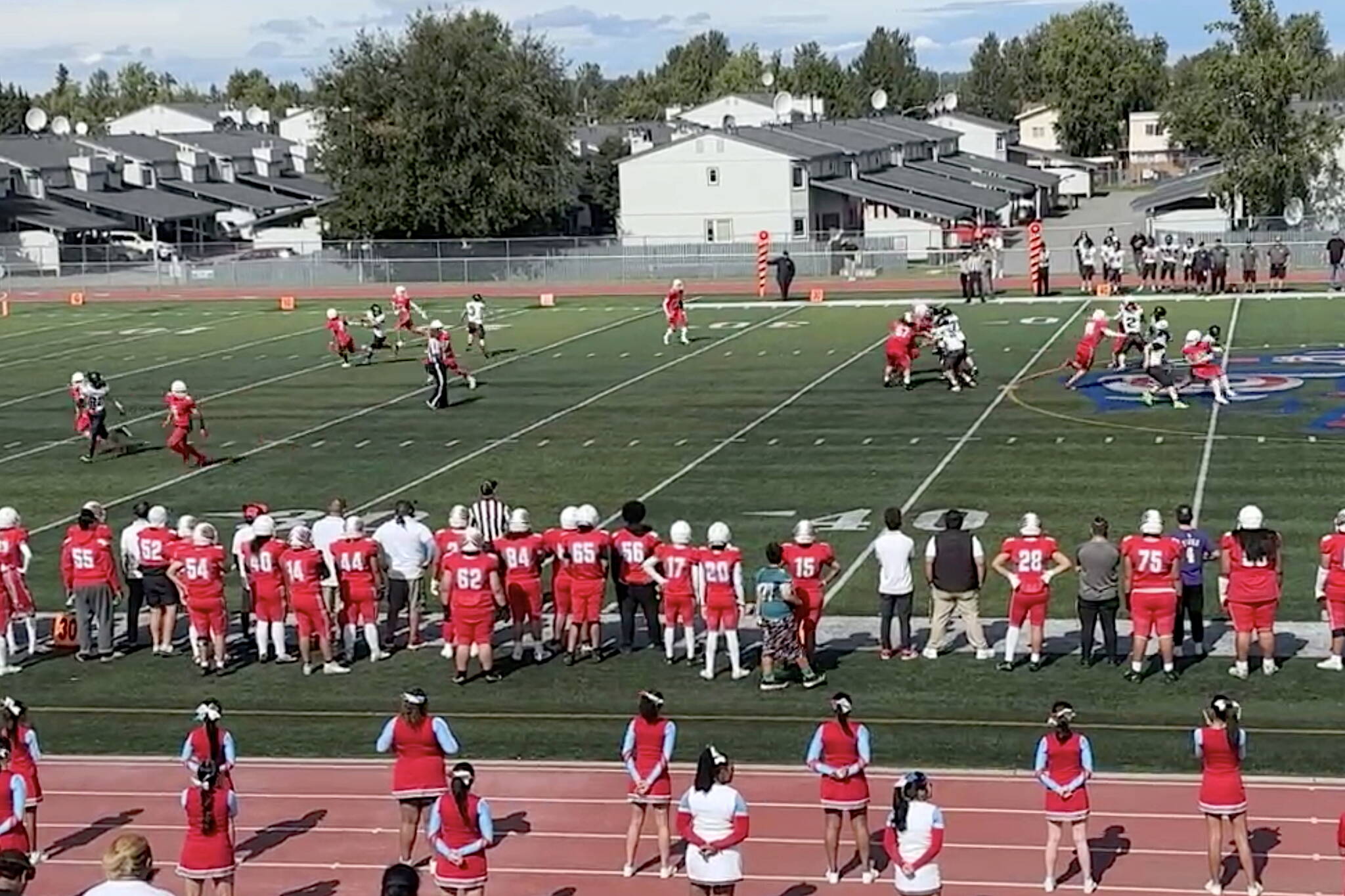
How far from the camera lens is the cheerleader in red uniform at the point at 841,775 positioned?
12000mm

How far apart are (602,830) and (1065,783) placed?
3.31 meters

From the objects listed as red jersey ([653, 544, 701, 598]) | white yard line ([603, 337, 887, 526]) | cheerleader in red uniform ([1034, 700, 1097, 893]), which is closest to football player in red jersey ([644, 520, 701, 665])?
red jersey ([653, 544, 701, 598])

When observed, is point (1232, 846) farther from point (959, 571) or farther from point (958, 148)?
point (958, 148)

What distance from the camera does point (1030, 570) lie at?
16.1 metres

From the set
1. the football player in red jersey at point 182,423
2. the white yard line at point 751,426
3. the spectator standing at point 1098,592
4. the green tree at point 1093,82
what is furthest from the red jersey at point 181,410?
the green tree at point 1093,82

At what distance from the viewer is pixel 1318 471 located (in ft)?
78.8

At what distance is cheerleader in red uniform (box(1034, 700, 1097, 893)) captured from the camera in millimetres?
11648

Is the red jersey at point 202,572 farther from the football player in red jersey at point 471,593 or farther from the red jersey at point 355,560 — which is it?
the football player in red jersey at point 471,593

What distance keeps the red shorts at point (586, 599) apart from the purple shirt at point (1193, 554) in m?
4.96

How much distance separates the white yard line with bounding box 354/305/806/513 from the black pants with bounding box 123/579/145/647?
5309mm

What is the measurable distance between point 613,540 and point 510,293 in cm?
4101

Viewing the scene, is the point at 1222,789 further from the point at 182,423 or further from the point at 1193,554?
the point at 182,423

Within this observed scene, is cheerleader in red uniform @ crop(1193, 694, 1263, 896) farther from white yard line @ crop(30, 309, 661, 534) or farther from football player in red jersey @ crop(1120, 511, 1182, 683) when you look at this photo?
white yard line @ crop(30, 309, 661, 534)

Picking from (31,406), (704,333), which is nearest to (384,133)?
(704,333)
